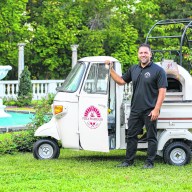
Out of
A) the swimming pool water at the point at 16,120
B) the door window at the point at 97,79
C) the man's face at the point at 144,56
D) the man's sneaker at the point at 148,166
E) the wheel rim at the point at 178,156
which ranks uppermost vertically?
the man's face at the point at 144,56

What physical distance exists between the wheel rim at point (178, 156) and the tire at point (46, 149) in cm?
174

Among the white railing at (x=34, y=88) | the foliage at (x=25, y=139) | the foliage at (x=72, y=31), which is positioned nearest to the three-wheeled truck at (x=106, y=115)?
the foliage at (x=25, y=139)

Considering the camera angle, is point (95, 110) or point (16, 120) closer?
point (95, 110)

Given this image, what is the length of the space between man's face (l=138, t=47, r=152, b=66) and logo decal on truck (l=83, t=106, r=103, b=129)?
0.95m

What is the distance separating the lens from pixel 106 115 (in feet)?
26.7

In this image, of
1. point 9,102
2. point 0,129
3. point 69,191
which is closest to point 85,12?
point 9,102

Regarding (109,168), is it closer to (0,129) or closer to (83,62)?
(83,62)

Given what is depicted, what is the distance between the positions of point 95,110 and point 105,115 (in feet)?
0.54

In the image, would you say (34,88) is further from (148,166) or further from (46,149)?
(148,166)

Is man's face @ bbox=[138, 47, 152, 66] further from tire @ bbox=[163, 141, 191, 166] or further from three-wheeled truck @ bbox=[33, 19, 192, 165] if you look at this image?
tire @ bbox=[163, 141, 191, 166]

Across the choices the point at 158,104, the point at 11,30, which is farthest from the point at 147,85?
the point at 11,30

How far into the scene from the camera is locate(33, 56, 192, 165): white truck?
8.22 meters

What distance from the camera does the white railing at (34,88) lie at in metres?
21.8

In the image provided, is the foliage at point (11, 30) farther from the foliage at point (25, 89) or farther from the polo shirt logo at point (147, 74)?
the polo shirt logo at point (147, 74)
